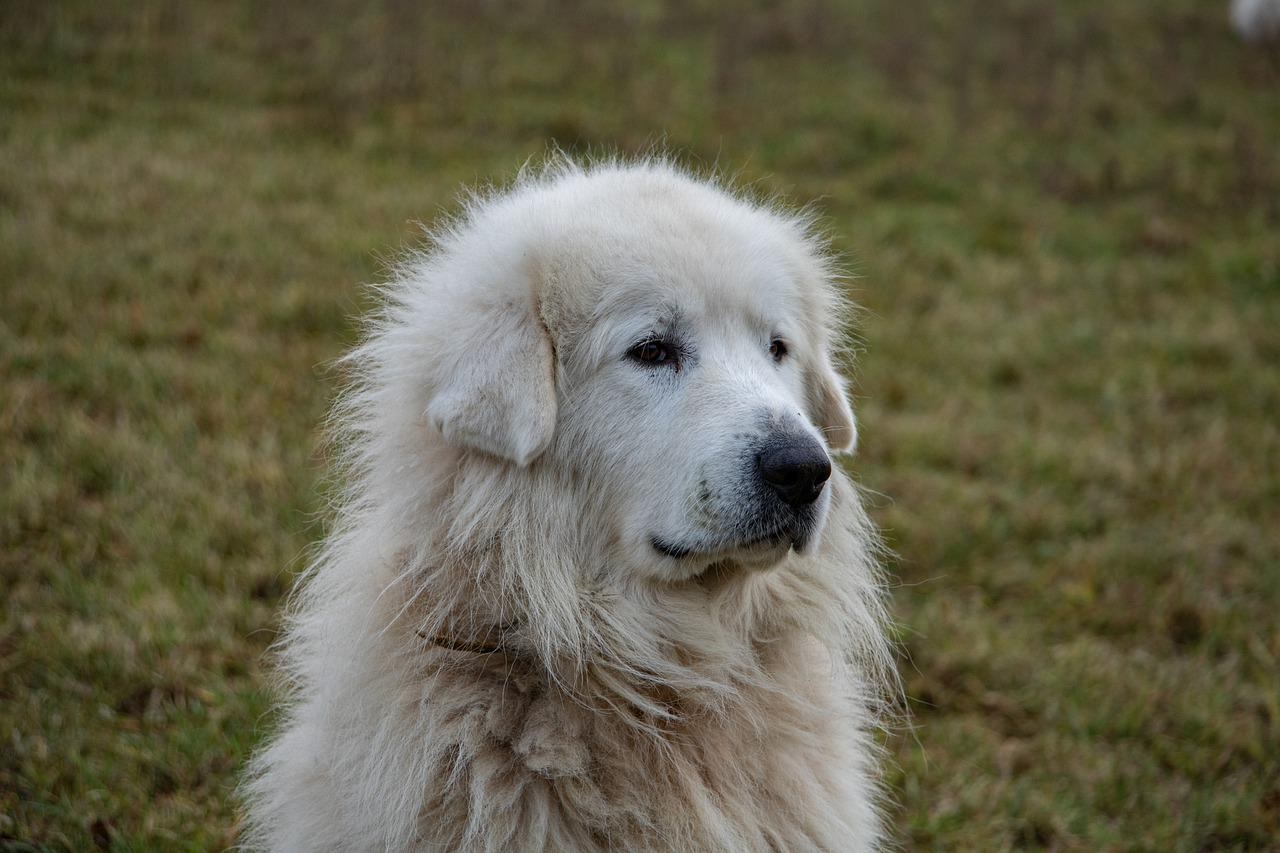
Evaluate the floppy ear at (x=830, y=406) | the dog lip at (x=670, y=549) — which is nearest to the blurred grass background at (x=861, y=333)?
the floppy ear at (x=830, y=406)

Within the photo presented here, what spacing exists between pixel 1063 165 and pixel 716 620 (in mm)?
9372

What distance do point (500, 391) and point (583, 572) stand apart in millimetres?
556

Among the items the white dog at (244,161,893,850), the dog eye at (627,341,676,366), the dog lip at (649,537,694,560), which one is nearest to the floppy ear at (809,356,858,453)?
the white dog at (244,161,893,850)

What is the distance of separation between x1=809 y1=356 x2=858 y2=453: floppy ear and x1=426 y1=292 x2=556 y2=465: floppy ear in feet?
3.27

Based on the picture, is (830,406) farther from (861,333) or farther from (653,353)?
(861,333)

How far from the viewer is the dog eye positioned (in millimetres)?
2908

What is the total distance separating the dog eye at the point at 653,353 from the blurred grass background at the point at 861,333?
1.97 meters

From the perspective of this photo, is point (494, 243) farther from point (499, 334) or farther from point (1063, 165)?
point (1063, 165)

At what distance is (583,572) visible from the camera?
2.89 metres

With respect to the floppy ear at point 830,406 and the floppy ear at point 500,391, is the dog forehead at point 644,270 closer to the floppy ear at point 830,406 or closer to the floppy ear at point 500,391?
the floppy ear at point 500,391

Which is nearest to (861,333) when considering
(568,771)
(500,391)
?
(500,391)

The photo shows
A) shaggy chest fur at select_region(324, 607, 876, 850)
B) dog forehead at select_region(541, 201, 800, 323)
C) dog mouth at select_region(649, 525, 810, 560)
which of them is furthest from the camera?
dog forehead at select_region(541, 201, 800, 323)

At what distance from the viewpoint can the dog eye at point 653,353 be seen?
2908mm

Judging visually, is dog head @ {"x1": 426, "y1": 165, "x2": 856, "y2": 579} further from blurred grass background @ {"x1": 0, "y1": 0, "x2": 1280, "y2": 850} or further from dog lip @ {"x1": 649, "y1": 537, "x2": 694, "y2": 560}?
blurred grass background @ {"x1": 0, "y1": 0, "x2": 1280, "y2": 850}
